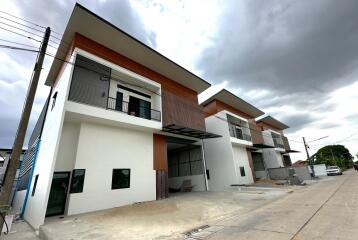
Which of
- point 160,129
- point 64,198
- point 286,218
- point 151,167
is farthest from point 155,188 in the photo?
point 286,218

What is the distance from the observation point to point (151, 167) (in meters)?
12.6

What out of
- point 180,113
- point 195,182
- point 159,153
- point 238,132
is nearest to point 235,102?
point 238,132

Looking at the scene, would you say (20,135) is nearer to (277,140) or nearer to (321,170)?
(277,140)

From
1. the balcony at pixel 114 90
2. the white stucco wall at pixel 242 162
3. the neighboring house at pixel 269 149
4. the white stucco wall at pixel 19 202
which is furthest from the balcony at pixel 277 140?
the white stucco wall at pixel 19 202

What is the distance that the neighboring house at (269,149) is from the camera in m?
26.4

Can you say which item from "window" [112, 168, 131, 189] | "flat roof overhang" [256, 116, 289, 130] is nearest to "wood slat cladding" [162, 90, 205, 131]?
"window" [112, 168, 131, 189]

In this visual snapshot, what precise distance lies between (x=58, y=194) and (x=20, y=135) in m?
5.09

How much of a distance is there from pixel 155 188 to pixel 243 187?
8.74m

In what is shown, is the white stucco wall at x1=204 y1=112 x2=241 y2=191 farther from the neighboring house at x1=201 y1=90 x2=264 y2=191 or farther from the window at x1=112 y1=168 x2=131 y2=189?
the window at x1=112 y1=168 x2=131 y2=189

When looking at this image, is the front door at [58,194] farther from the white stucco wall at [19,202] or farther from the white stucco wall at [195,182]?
the white stucco wall at [195,182]

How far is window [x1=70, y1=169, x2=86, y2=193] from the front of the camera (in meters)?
9.04

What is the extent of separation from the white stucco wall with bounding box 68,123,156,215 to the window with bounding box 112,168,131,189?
0.22 metres

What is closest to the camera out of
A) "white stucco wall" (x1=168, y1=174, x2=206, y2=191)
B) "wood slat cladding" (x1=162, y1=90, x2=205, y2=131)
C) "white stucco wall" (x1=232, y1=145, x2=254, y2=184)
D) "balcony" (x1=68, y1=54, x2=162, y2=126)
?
"balcony" (x1=68, y1=54, x2=162, y2=126)

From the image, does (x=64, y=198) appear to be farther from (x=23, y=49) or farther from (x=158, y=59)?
(x=158, y=59)
